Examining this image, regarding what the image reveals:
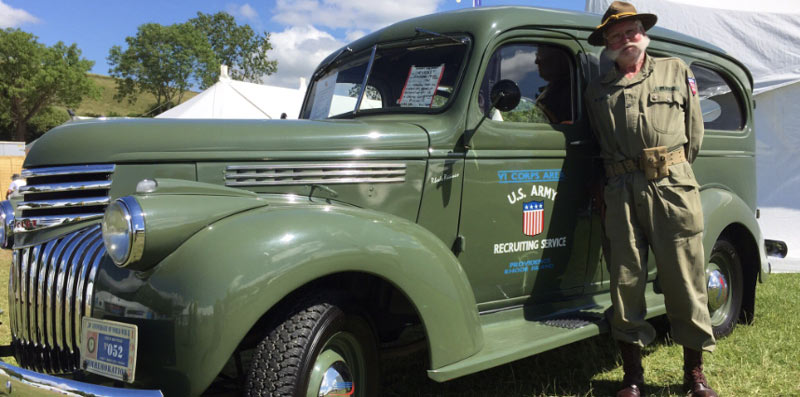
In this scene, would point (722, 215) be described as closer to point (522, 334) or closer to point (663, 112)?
point (663, 112)

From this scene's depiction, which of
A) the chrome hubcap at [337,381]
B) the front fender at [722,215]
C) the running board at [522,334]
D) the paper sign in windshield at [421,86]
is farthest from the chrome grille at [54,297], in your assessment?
the front fender at [722,215]

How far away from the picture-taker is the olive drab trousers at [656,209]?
9.91ft

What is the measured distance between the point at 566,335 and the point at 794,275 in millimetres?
5348

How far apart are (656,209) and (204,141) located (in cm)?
219

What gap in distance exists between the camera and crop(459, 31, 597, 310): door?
119 inches

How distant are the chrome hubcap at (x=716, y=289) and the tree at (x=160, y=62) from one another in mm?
41667

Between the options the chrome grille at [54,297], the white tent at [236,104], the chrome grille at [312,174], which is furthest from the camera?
the white tent at [236,104]

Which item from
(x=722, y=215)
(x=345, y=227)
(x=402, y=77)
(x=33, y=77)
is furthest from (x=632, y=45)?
(x=33, y=77)

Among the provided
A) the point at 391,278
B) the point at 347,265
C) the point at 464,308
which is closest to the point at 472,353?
the point at 464,308

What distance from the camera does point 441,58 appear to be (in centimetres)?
318

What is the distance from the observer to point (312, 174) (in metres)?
2.62

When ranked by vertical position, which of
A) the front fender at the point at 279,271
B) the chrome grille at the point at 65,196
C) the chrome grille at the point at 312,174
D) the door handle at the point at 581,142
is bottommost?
the front fender at the point at 279,271

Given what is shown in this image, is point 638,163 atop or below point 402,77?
Result: below

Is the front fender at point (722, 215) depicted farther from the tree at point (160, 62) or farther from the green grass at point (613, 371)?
the tree at point (160, 62)
